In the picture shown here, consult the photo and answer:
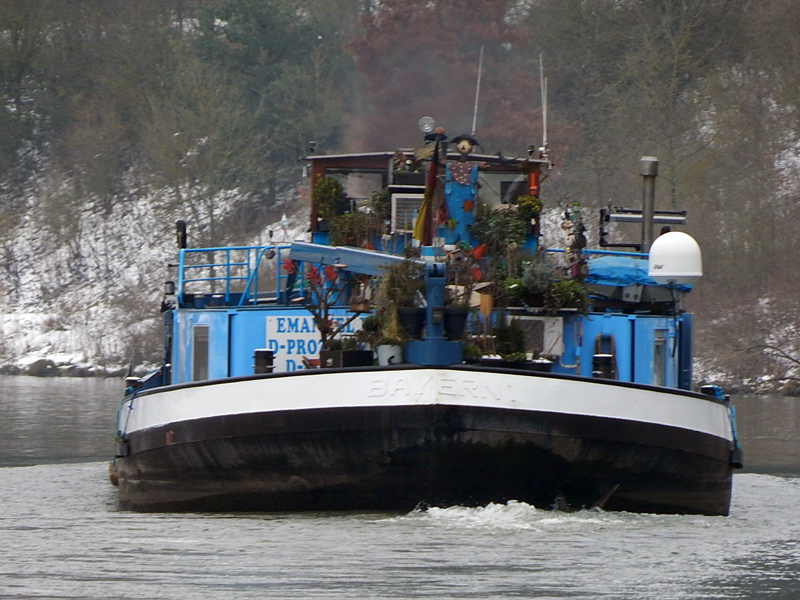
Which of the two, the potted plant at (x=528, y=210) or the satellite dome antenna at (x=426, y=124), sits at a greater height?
the satellite dome antenna at (x=426, y=124)

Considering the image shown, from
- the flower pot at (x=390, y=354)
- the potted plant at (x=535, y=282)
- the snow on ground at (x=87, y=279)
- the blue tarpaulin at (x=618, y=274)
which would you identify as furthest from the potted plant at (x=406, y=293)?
the snow on ground at (x=87, y=279)

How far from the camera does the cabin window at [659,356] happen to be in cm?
1672

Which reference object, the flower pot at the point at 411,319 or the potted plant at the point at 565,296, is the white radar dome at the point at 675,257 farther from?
the flower pot at the point at 411,319

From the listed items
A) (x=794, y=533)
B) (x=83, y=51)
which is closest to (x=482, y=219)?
(x=794, y=533)

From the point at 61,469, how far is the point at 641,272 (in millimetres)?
9266

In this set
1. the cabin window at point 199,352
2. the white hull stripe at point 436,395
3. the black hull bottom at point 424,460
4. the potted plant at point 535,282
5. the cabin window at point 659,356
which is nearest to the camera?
the white hull stripe at point 436,395

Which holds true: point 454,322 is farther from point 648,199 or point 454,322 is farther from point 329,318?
point 648,199

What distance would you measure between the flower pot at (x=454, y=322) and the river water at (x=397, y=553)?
178 cm

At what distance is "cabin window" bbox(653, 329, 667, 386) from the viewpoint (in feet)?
54.9

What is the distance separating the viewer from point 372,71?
163ft

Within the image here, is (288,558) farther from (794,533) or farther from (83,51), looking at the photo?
(83,51)

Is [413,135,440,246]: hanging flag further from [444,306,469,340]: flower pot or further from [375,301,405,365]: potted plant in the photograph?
[444,306,469,340]: flower pot

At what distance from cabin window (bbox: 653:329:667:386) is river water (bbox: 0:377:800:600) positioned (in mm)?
1796

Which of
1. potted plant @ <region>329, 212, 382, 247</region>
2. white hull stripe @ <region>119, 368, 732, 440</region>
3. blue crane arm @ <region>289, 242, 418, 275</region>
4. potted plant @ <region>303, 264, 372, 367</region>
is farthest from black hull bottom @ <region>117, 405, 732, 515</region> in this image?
potted plant @ <region>329, 212, 382, 247</region>
